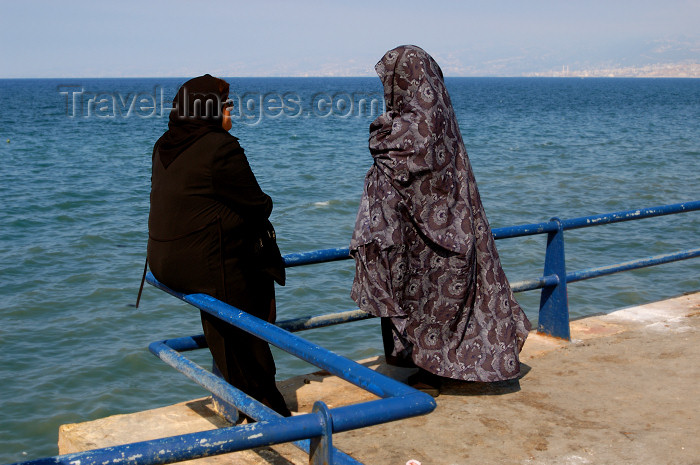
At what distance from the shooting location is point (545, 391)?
3.63 meters

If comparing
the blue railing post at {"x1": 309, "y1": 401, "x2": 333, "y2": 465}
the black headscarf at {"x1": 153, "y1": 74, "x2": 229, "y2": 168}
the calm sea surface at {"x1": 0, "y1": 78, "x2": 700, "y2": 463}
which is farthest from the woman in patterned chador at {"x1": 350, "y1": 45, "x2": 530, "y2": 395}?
the calm sea surface at {"x1": 0, "y1": 78, "x2": 700, "y2": 463}

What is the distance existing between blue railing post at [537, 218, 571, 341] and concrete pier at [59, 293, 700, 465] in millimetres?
127

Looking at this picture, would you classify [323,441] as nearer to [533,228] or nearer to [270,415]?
[270,415]

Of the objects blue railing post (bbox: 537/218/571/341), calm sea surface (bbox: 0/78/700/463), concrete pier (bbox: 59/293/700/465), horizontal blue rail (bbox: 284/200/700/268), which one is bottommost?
calm sea surface (bbox: 0/78/700/463)

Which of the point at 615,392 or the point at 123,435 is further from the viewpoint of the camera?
the point at 615,392

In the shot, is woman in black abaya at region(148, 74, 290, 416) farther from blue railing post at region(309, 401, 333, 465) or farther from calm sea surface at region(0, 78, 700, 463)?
calm sea surface at region(0, 78, 700, 463)

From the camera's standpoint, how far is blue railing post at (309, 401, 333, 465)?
1710 mm

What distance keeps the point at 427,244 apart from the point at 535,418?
85 cm

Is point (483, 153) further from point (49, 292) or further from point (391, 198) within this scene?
point (391, 198)

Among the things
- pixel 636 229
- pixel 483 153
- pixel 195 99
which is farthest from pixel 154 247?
pixel 483 153

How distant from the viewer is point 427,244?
3.48 m

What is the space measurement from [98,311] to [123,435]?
6.65m

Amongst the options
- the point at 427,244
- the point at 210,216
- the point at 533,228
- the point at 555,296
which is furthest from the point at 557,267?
the point at 210,216

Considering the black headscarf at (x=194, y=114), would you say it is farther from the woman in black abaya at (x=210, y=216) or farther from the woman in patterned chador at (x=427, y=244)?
the woman in patterned chador at (x=427, y=244)
